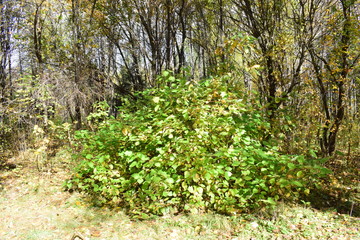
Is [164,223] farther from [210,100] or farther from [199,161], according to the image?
[210,100]

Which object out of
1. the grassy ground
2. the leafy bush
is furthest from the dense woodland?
the grassy ground

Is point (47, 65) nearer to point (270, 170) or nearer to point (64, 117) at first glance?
point (64, 117)

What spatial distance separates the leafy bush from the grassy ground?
0.70 ft

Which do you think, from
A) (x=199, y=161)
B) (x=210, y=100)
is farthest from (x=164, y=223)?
(x=210, y=100)

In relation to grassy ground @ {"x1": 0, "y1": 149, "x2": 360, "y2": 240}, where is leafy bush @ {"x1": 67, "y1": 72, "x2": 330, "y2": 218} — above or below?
above

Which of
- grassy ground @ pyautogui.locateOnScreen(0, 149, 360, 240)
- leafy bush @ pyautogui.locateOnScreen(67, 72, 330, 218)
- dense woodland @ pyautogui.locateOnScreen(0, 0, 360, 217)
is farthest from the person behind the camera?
dense woodland @ pyautogui.locateOnScreen(0, 0, 360, 217)

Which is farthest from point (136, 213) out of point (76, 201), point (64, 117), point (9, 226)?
point (64, 117)

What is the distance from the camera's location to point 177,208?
A: 3730 mm

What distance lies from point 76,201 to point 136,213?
1270 mm

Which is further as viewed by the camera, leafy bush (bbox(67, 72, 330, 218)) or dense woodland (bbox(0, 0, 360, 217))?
Result: dense woodland (bbox(0, 0, 360, 217))

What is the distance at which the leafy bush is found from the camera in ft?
10.7

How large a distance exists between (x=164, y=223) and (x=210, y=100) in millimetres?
1949

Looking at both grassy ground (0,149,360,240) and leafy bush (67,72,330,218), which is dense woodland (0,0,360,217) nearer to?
leafy bush (67,72,330,218)

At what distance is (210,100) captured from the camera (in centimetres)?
377
